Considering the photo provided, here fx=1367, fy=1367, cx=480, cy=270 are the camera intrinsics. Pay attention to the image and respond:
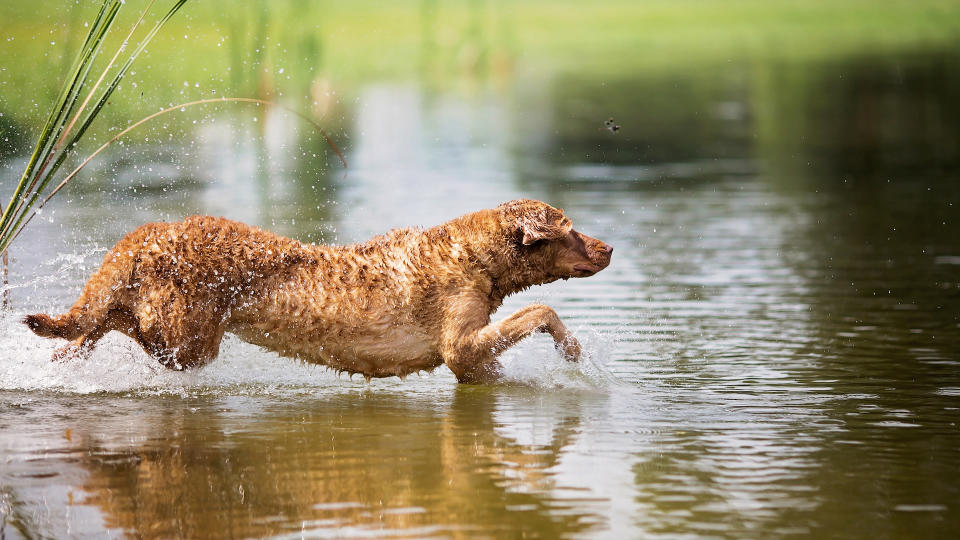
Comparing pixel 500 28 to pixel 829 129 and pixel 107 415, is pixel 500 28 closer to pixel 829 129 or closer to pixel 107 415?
pixel 829 129

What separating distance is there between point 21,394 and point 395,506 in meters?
3.26

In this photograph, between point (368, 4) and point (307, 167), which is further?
point (368, 4)

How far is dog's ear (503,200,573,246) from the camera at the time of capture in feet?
27.8

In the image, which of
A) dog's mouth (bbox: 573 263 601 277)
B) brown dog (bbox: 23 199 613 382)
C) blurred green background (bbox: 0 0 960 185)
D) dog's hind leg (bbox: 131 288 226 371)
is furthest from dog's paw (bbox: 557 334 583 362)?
blurred green background (bbox: 0 0 960 185)

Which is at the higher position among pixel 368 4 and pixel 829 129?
pixel 368 4

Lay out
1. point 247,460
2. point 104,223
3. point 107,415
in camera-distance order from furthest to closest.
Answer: point 104,223 → point 107,415 → point 247,460

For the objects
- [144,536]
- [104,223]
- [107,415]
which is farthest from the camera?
[104,223]

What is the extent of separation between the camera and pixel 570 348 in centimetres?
858

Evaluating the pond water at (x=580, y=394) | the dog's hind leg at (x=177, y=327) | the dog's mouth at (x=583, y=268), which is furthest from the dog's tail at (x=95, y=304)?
the dog's mouth at (x=583, y=268)

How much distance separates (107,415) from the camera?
797cm

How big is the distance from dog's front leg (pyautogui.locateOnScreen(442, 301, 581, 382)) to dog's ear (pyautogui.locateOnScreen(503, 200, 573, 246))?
1.45 feet

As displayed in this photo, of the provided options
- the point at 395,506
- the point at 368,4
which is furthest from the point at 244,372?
the point at 368,4

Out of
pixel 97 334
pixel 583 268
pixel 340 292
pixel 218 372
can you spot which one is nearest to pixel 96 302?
pixel 97 334

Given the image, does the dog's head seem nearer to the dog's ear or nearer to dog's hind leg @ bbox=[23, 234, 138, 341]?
the dog's ear
